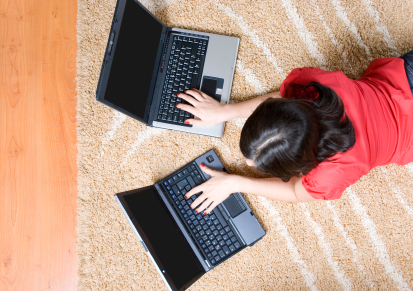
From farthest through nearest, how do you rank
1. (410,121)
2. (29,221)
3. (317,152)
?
(29,221) → (410,121) → (317,152)

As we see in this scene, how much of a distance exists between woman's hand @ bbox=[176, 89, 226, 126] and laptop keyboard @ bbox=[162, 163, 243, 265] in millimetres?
180

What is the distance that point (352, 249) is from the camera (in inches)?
36.6

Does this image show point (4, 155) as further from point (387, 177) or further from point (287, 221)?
point (387, 177)

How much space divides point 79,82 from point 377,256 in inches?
45.1

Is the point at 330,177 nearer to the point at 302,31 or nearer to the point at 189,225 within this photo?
the point at 189,225

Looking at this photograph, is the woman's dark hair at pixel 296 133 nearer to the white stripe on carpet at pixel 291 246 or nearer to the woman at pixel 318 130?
the woman at pixel 318 130

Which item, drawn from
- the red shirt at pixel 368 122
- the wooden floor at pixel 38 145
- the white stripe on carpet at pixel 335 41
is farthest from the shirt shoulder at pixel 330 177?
the wooden floor at pixel 38 145

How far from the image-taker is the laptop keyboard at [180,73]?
2.81 ft

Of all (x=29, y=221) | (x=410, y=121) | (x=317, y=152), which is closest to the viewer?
(x=317, y=152)

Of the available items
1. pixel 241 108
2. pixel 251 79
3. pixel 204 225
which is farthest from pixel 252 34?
pixel 204 225

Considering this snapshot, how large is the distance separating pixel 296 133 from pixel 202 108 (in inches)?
12.9

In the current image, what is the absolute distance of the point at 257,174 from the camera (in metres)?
0.94

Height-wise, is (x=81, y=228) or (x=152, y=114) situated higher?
(x=152, y=114)

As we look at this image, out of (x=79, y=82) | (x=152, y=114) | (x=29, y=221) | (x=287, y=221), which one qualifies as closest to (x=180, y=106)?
(x=152, y=114)
